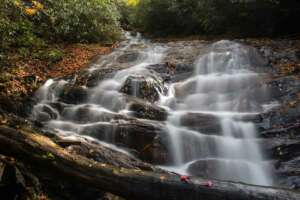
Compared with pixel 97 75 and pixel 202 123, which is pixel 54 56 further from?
pixel 202 123

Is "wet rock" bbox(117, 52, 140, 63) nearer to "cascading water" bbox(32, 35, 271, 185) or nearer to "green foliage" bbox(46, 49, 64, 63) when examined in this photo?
"cascading water" bbox(32, 35, 271, 185)

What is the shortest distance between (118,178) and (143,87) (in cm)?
526

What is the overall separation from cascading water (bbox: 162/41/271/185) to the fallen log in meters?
2.43

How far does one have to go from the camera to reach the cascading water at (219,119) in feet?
21.8

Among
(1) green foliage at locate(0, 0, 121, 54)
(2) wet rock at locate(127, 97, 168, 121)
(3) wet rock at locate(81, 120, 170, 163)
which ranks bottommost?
(3) wet rock at locate(81, 120, 170, 163)

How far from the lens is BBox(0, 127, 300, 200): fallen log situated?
13.1 feet

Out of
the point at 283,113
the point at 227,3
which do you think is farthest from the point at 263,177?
the point at 227,3

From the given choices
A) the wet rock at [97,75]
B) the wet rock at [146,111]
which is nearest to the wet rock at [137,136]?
the wet rock at [146,111]

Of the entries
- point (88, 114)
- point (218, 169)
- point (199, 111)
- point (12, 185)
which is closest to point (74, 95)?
point (88, 114)

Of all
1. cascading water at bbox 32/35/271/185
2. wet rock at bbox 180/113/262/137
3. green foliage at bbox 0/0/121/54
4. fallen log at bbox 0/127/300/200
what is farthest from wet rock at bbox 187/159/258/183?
green foliage at bbox 0/0/121/54

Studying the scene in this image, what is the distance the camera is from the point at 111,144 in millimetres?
7281

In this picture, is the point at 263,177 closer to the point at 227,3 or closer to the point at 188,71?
the point at 188,71

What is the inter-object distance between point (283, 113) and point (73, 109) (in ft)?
15.2

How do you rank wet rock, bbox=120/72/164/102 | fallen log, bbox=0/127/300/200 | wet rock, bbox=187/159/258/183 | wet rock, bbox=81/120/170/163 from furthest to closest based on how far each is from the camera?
wet rock, bbox=120/72/164/102 → wet rock, bbox=81/120/170/163 → wet rock, bbox=187/159/258/183 → fallen log, bbox=0/127/300/200
